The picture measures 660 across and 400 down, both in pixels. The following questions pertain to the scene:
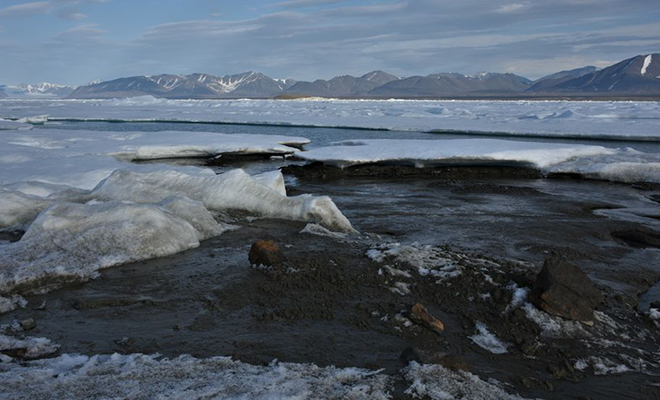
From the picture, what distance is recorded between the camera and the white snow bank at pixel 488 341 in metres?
3.83

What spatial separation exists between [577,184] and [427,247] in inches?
287

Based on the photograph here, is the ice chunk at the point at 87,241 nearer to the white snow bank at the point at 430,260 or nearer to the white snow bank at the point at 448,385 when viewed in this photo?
the white snow bank at the point at 430,260

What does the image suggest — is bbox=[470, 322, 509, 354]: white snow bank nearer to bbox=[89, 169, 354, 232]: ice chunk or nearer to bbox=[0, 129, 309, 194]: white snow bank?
bbox=[89, 169, 354, 232]: ice chunk

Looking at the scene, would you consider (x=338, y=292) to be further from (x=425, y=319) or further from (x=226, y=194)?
(x=226, y=194)

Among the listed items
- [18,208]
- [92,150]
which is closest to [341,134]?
[92,150]

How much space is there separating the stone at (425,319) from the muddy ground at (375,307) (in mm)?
46

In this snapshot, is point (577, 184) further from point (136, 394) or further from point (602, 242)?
point (136, 394)

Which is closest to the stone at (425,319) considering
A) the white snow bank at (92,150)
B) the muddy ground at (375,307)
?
the muddy ground at (375,307)

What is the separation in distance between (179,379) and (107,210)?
3260mm

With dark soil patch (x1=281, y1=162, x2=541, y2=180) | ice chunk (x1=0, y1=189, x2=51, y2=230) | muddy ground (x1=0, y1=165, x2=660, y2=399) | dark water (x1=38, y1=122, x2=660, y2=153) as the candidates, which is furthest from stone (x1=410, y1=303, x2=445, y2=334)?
dark water (x1=38, y1=122, x2=660, y2=153)

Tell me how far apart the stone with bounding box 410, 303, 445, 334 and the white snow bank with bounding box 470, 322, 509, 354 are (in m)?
0.25

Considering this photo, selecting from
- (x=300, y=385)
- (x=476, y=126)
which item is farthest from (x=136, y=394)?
(x=476, y=126)

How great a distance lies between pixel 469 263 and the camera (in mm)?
5359

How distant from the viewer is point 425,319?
410 cm
